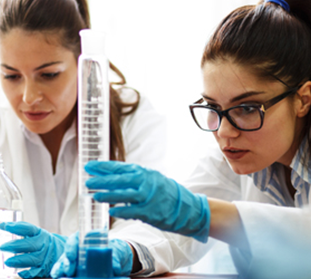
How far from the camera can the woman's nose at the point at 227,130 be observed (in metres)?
1.20

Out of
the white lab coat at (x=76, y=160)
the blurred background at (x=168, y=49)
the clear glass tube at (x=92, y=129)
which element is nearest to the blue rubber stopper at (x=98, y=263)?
the clear glass tube at (x=92, y=129)

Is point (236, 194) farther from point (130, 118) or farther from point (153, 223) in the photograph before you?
point (153, 223)

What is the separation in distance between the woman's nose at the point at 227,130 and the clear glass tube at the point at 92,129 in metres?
0.44

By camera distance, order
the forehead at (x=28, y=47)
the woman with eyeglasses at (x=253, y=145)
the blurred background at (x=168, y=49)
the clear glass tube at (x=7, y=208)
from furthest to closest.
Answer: the blurred background at (x=168, y=49) → the forehead at (x=28, y=47) → the clear glass tube at (x=7, y=208) → the woman with eyeglasses at (x=253, y=145)

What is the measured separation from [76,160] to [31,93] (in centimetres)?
35

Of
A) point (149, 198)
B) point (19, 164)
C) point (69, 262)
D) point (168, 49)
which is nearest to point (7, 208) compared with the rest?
point (69, 262)

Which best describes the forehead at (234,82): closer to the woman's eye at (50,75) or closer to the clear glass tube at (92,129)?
the clear glass tube at (92,129)

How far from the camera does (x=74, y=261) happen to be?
869 mm

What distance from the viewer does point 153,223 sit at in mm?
948

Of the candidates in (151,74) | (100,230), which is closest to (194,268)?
(151,74)

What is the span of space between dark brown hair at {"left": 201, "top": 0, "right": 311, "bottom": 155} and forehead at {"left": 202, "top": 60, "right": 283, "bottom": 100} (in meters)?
0.01

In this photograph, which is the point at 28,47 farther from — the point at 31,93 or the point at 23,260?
the point at 23,260

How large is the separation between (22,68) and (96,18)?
34.6 inches

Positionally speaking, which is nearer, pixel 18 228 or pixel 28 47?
pixel 18 228
